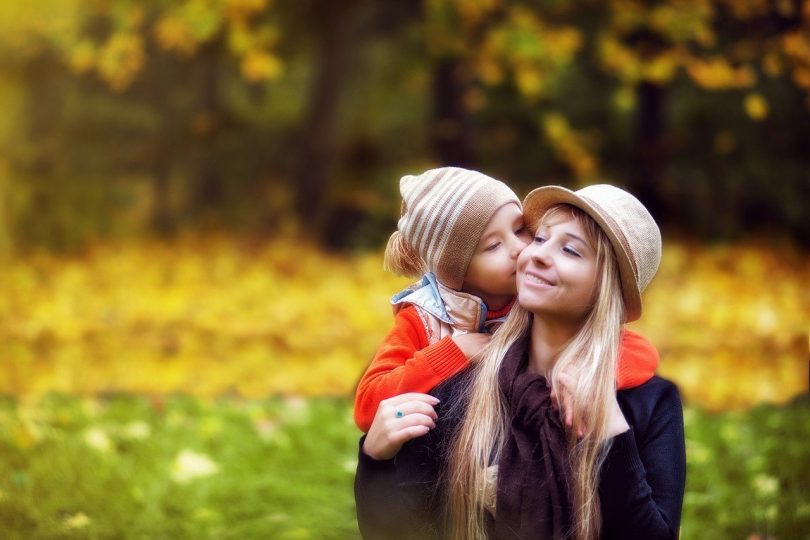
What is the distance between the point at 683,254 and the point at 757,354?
2.95m

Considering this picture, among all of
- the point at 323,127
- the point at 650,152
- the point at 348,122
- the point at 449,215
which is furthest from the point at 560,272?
the point at 348,122

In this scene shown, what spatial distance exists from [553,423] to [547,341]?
216mm

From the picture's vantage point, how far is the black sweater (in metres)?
1.95

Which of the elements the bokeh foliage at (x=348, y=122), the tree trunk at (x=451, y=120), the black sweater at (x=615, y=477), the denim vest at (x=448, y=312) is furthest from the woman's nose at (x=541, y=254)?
the tree trunk at (x=451, y=120)

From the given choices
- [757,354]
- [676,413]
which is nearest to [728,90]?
[757,354]

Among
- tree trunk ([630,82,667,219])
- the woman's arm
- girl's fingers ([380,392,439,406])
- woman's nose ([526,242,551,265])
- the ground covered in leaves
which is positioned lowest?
the woman's arm

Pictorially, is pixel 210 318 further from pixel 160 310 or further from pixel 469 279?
pixel 469 279

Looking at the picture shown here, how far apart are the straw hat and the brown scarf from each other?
301 millimetres

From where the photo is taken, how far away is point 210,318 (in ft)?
26.9

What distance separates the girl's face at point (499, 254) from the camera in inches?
83.1

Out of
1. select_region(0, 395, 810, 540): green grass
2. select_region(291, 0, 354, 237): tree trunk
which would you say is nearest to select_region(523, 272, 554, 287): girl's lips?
select_region(0, 395, 810, 540): green grass

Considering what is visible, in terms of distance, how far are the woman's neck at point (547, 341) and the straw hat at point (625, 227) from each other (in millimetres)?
153

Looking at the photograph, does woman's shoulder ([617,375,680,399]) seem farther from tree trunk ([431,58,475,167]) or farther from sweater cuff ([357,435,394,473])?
tree trunk ([431,58,475,167])

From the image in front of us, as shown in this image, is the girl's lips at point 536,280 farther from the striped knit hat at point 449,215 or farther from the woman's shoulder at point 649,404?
the woman's shoulder at point 649,404
